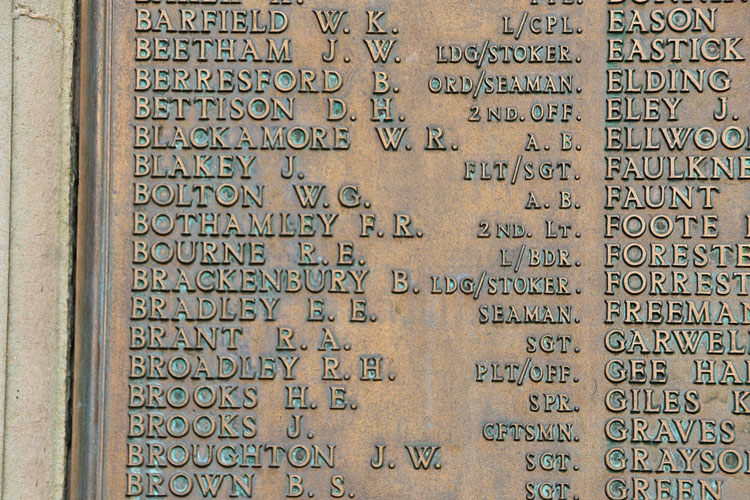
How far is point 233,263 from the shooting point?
15.2 feet

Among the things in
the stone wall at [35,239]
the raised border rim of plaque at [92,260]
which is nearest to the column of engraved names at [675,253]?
→ the raised border rim of plaque at [92,260]

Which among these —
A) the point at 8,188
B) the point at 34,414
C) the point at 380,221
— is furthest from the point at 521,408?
the point at 8,188

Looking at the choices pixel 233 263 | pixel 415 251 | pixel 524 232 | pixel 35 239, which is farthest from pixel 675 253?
pixel 35 239

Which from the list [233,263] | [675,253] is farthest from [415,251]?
[675,253]

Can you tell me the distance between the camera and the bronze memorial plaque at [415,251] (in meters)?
4.53

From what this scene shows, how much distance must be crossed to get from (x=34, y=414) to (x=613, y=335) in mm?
2493

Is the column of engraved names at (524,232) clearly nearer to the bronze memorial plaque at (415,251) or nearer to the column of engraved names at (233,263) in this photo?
the bronze memorial plaque at (415,251)

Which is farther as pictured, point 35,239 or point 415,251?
point 35,239

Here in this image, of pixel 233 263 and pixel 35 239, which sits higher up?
pixel 35 239

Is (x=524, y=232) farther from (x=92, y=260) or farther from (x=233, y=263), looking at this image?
(x=92, y=260)

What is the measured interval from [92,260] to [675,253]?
247cm

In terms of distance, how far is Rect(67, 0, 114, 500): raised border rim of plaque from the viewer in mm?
4590

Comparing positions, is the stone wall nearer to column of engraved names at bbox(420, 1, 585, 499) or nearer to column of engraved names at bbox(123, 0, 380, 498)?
column of engraved names at bbox(123, 0, 380, 498)

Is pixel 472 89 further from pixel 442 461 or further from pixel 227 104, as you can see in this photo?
pixel 442 461
